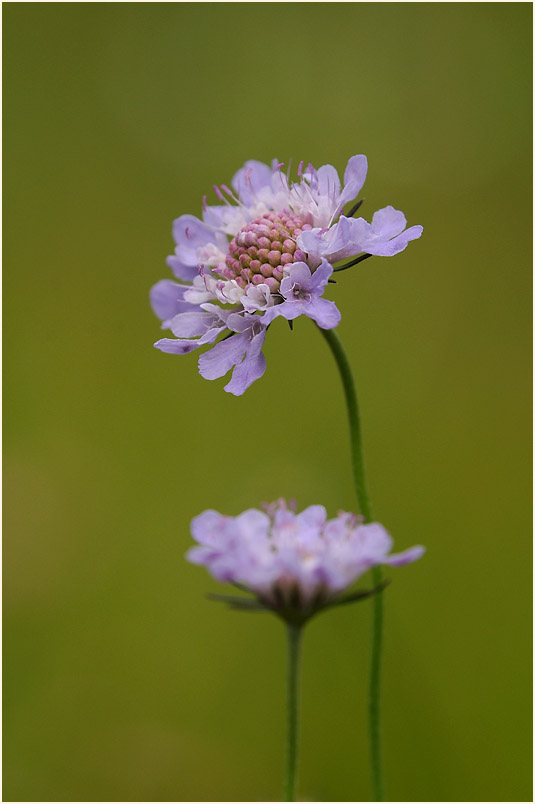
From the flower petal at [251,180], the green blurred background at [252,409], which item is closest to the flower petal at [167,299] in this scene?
the flower petal at [251,180]

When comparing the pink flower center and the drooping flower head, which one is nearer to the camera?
the drooping flower head

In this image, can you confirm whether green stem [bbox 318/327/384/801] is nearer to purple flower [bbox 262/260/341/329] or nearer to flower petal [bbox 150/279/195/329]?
purple flower [bbox 262/260/341/329]

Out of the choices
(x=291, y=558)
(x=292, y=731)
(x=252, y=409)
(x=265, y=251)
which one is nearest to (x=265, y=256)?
(x=265, y=251)

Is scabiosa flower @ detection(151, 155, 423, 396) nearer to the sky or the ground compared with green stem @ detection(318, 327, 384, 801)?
nearer to the sky

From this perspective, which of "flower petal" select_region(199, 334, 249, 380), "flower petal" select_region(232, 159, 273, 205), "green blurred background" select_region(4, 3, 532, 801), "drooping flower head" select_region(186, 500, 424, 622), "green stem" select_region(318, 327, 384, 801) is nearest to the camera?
"drooping flower head" select_region(186, 500, 424, 622)

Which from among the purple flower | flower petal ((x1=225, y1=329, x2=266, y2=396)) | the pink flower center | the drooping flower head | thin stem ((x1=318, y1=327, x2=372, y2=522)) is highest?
the pink flower center

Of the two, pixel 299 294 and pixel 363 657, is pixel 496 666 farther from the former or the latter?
pixel 299 294

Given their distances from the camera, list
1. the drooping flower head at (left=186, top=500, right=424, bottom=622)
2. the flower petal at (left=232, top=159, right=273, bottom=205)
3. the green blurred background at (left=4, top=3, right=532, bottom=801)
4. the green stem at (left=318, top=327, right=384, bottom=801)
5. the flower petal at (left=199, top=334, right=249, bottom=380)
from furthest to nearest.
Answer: the green blurred background at (left=4, top=3, right=532, bottom=801) < the flower petal at (left=232, top=159, right=273, bottom=205) < the flower petal at (left=199, top=334, right=249, bottom=380) < the green stem at (left=318, top=327, right=384, bottom=801) < the drooping flower head at (left=186, top=500, right=424, bottom=622)

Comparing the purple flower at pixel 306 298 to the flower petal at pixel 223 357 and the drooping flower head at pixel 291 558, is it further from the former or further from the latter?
the drooping flower head at pixel 291 558

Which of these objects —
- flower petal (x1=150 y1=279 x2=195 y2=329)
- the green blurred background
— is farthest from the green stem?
the green blurred background
